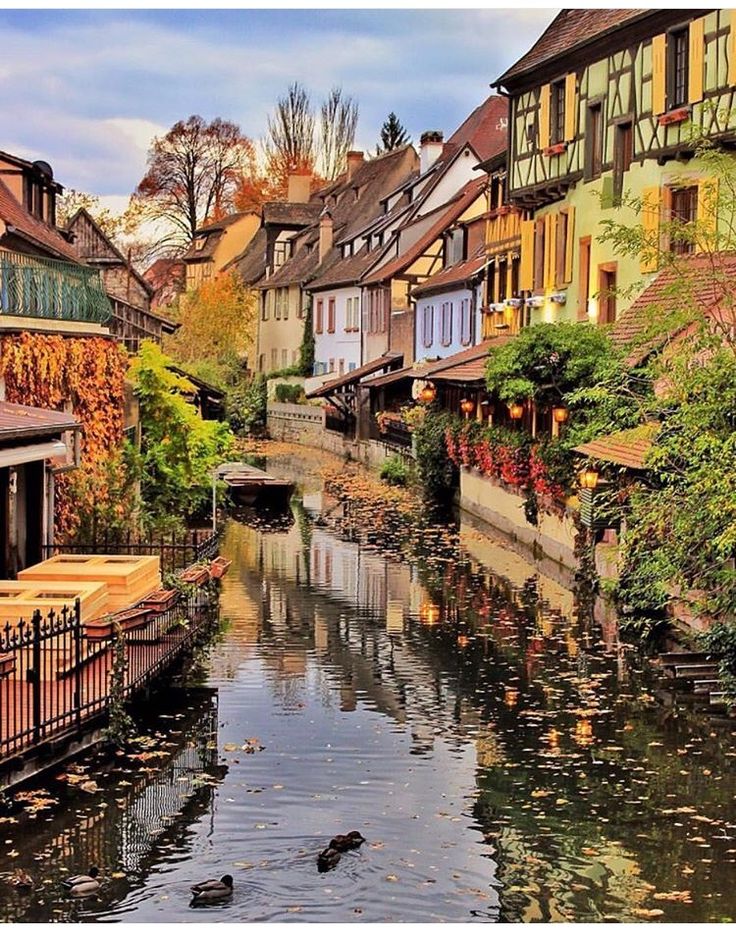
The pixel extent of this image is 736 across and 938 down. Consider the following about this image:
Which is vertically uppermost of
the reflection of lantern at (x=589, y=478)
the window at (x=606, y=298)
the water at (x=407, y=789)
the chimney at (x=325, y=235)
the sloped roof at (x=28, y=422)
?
the chimney at (x=325, y=235)

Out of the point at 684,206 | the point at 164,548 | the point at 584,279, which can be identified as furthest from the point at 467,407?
the point at 164,548

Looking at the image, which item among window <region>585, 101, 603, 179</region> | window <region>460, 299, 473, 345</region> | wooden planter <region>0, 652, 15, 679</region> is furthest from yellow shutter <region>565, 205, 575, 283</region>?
wooden planter <region>0, 652, 15, 679</region>

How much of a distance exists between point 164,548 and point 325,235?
155ft

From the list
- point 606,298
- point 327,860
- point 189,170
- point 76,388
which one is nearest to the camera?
point 327,860

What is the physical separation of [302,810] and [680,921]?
11.5ft

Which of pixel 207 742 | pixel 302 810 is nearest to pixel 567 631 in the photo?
pixel 207 742

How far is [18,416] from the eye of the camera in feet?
59.1

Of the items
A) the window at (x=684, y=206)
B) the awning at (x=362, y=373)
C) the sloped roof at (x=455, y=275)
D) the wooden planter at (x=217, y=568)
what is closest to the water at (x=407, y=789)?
the wooden planter at (x=217, y=568)

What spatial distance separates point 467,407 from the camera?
35.4 metres

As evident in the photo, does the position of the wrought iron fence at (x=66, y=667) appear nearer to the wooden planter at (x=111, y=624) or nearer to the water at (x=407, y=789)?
the wooden planter at (x=111, y=624)

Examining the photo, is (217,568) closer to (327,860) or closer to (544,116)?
(327,860)

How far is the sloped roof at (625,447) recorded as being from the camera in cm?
1702

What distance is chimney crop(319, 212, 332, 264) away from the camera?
67.8m

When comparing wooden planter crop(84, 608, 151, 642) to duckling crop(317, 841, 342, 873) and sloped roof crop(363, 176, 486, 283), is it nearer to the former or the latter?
duckling crop(317, 841, 342, 873)
